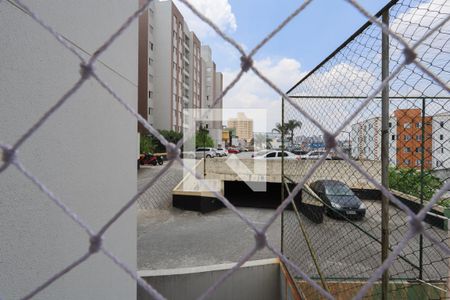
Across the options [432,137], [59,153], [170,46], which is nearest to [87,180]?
[59,153]

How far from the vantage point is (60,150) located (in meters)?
1.18

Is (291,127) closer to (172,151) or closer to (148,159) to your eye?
(172,151)

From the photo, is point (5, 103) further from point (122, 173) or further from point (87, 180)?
point (122, 173)

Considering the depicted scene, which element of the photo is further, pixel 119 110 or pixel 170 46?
pixel 170 46

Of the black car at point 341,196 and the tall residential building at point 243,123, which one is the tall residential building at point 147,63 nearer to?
the tall residential building at point 243,123

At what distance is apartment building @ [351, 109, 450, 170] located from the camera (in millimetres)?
1705

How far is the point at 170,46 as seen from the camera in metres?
23.7

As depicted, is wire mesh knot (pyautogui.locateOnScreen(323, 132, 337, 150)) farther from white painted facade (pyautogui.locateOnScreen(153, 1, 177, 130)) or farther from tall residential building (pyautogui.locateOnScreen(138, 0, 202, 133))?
white painted facade (pyautogui.locateOnScreen(153, 1, 177, 130))

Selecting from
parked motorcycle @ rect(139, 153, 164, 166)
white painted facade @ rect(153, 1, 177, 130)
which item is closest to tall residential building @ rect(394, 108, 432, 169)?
parked motorcycle @ rect(139, 153, 164, 166)

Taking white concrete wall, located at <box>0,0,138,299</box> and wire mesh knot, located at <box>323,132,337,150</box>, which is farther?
white concrete wall, located at <box>0,0,138,299</box>

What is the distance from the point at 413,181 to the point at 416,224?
168 centimetres

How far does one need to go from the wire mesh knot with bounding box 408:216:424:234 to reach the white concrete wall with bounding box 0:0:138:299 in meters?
1.16

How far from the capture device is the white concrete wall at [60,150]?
927mm

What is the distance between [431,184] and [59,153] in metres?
2.22
